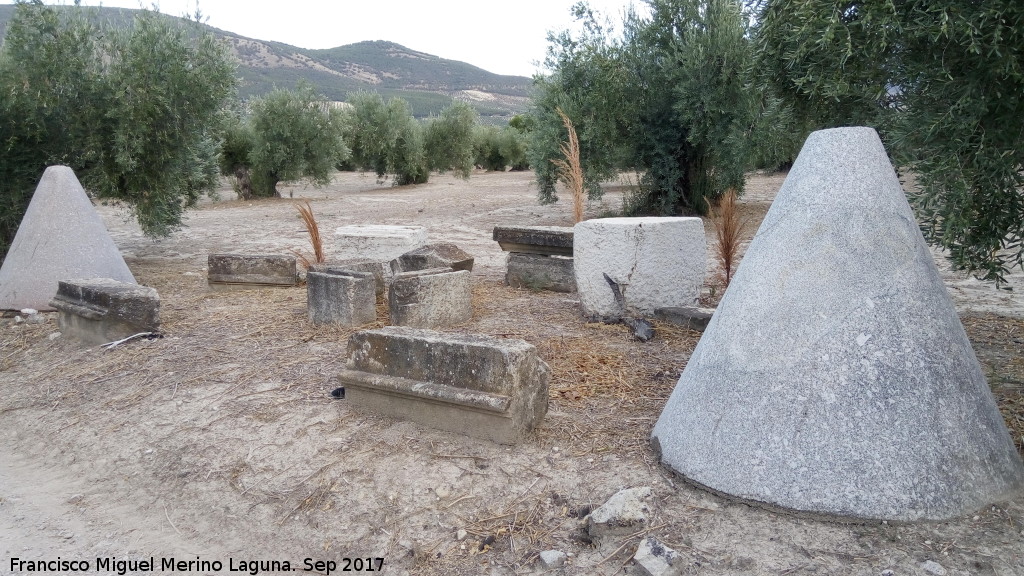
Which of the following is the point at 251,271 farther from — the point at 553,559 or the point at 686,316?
the point at 553,559

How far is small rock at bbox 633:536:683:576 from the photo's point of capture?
2529 millimetres

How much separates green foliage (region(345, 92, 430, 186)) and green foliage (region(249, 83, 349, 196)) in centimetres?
296

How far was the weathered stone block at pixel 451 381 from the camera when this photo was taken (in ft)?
11.7

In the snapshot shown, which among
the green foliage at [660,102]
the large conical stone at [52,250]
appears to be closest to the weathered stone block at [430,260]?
the large conical stone at [52,250]

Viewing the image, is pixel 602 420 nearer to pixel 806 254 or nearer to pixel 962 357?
pixel 806 254

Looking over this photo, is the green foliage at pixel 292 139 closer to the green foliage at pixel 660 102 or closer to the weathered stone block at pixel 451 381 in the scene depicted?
the green foliage at pixel 660 102

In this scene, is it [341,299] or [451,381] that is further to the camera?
[341,299]

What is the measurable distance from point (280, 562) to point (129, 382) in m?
2.67

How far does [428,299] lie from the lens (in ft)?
18.9

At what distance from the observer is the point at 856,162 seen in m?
2.99

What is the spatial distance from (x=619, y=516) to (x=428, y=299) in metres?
3.25

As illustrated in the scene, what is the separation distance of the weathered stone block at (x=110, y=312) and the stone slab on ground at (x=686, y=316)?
416 centimetres

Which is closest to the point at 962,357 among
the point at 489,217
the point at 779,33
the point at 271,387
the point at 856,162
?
the point at 856,162

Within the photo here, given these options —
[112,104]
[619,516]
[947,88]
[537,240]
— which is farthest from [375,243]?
[947,88]
